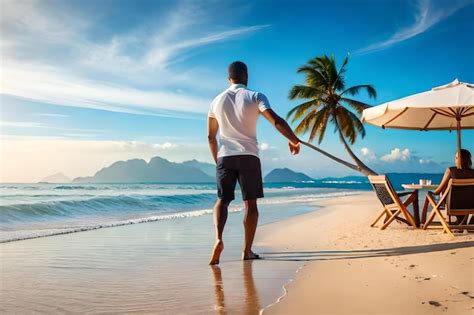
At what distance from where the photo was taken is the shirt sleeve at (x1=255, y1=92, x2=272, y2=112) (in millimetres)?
4930

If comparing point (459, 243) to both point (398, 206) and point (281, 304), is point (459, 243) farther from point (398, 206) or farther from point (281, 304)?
point (281, 304)

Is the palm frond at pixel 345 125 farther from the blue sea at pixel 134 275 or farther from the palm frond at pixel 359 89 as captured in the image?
the blue sea at pixel 134 275

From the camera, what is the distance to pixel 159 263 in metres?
5.35

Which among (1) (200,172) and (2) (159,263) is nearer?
(2) (159,263)

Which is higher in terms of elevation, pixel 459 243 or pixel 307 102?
pixel 307 102

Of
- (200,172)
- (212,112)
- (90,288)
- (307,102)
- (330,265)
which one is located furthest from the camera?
(200,172)

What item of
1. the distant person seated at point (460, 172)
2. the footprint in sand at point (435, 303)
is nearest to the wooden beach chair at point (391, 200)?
the distant person seated at point (460, 172)

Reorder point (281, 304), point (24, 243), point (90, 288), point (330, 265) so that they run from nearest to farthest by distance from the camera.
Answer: point (281, 304) < point (90, 288) < point (330, 265) < point (24, 243)

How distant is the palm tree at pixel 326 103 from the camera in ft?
76.1

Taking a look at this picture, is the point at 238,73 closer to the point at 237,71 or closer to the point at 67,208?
the point at 237,71

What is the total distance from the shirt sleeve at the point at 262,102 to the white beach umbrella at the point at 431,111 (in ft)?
10.00

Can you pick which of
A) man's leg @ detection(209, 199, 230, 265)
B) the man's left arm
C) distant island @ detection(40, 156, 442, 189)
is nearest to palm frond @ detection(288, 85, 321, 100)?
the man's left arm

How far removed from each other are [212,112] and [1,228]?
24.5ft

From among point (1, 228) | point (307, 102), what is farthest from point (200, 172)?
point (1, 228)
